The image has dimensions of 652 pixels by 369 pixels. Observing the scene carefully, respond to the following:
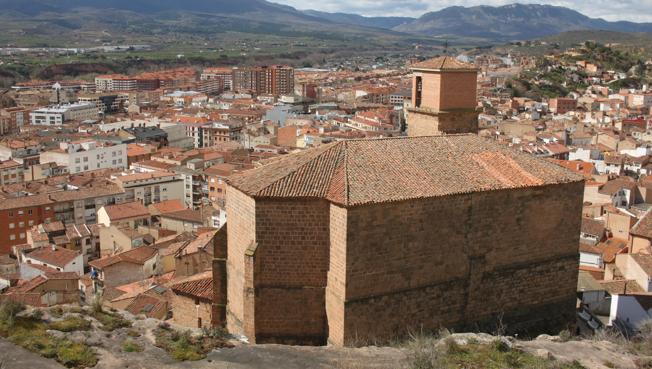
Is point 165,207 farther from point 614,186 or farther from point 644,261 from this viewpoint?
point 644,261

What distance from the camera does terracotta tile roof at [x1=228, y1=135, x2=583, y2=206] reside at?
14453 millimetres

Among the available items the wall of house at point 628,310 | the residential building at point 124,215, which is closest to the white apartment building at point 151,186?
the residential building at point 124,215

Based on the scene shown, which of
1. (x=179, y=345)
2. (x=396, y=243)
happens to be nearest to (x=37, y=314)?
(x=179, y=345)

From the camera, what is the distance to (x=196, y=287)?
17562mm

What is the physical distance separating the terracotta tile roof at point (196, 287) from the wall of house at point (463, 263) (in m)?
3.96

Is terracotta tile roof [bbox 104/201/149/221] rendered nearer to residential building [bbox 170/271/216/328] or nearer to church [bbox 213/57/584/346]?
residential building [bbox 170/271/216/328]

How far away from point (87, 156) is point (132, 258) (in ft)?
110

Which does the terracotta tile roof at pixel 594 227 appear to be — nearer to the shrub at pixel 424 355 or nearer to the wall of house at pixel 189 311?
the wall of house at pixel 189 311

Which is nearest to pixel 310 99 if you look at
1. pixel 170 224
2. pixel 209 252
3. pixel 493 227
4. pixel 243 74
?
pixel 243 74

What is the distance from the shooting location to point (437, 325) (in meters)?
15.5

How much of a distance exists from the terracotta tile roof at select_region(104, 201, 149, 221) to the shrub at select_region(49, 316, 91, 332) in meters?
27.5

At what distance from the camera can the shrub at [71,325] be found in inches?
454

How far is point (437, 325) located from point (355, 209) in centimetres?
357

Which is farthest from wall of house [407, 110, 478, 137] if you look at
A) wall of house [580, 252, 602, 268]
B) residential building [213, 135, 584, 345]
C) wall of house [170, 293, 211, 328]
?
wall of house [170, 293, 211, 328]
